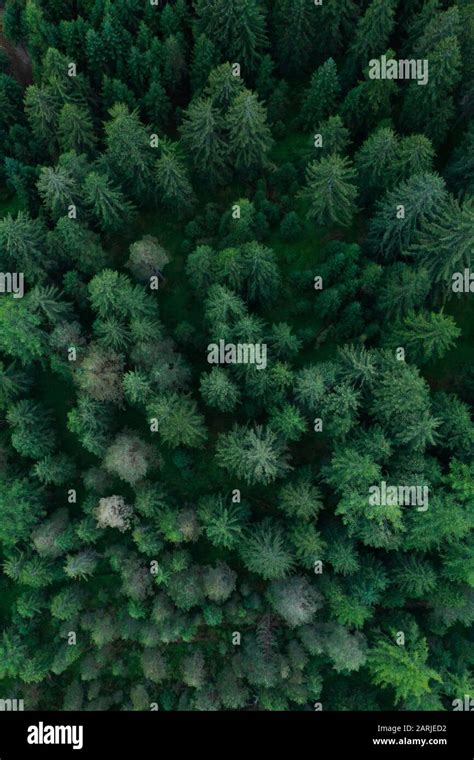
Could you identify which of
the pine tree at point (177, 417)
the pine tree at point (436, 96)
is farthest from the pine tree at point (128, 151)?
the pine tree at point (436, 96)

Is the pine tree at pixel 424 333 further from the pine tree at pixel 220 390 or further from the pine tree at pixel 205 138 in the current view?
the pine tree at pixel 205 138

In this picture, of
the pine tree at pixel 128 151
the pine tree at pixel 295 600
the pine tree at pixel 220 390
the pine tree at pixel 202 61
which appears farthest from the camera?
the pine tree at pixel 202 61

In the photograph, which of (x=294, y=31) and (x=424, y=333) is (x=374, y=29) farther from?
(x=424, y=333)

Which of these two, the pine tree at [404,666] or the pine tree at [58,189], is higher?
the pine tree at [58,189]

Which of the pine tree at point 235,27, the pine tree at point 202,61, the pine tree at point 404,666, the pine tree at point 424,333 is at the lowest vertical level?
the pine tree at point 404,666

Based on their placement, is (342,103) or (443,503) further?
(342,103)

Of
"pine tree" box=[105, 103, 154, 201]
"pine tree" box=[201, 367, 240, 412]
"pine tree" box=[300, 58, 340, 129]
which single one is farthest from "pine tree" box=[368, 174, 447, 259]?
"pine tree" box=[105, 103, 154, 201]

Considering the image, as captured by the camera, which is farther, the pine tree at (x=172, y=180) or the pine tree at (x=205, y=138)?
the pine tree at (x=172, y=180)
